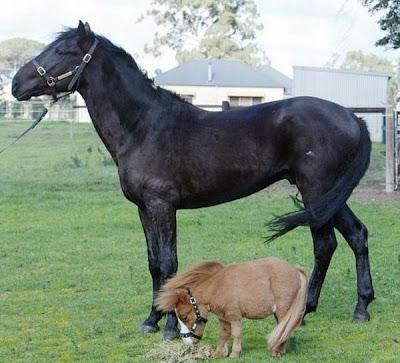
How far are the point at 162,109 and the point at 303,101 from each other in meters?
1.13

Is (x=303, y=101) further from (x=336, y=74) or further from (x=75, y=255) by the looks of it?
(x=336, y=74)

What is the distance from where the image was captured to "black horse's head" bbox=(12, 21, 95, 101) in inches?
255

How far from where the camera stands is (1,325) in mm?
6633

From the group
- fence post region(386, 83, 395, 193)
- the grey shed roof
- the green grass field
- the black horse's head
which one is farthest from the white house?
the black horse's head

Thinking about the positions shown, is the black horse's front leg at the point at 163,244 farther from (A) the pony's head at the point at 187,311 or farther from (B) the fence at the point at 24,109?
(B) the fence at the point at 24,109

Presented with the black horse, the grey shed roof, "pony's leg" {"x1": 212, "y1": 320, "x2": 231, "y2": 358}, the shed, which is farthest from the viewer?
the grey shed roof

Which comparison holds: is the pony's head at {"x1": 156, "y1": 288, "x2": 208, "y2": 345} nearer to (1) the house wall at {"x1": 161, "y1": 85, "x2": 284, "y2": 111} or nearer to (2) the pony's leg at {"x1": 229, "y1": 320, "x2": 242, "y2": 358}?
(2) the pony's leg at {"x1": 229, "y1": 320, "x2": 242, "y2": 358}

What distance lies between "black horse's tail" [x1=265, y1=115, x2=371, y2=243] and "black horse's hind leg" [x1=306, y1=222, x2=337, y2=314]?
280mm

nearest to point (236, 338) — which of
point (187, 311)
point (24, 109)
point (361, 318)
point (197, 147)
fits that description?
point (187, 311)

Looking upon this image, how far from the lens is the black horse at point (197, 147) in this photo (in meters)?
6.27

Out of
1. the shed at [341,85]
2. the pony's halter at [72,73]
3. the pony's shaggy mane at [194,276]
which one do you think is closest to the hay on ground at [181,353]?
the pony's shaggy mane at [194,276]

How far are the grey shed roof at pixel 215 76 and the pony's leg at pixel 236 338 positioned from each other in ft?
145

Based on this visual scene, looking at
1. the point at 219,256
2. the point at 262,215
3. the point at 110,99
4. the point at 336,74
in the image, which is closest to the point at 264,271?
the point at 110,99

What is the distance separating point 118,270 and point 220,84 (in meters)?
40.9
